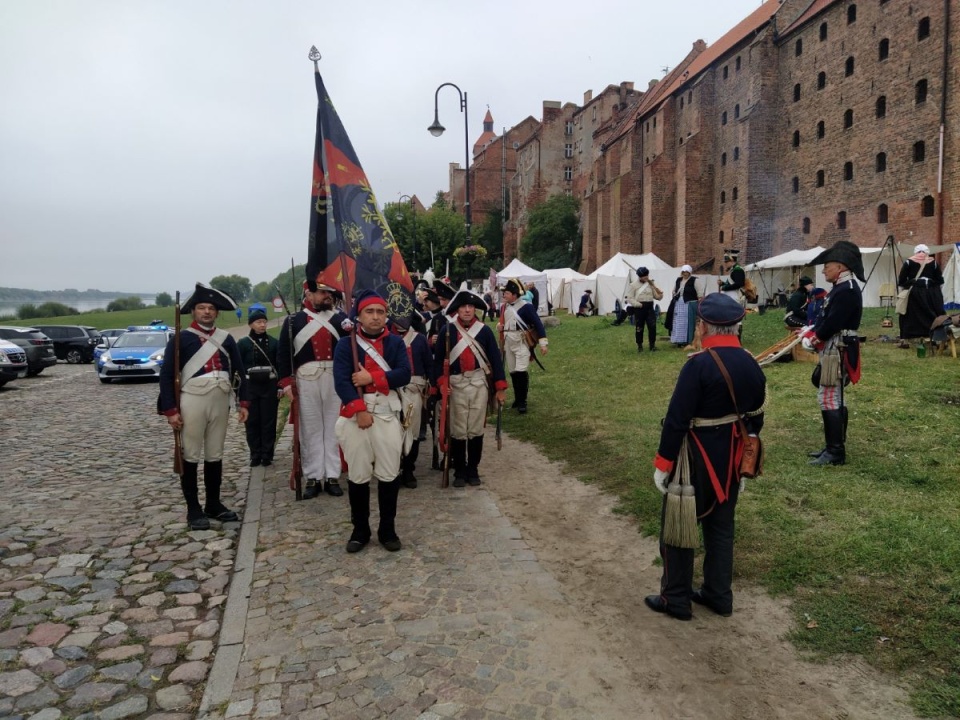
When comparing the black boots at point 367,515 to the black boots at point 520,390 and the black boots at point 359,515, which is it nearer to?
the black boots at point 359,515

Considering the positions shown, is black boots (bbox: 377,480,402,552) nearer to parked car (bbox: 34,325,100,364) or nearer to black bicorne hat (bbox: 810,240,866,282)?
black bicorne hat (bbox: 810,240,866,282)

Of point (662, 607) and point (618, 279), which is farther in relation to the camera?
point (618, 279)

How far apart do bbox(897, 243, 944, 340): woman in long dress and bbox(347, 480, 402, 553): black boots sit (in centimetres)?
1107

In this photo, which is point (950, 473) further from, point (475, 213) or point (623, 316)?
point (475, 213)

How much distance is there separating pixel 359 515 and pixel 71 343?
29.2m

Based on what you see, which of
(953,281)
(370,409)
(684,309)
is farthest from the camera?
(953,281)

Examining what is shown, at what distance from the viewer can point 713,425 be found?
3.84 metres

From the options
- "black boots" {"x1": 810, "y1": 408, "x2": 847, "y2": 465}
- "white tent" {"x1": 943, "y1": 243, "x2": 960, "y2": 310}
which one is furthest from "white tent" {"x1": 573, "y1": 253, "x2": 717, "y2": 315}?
"black boots" {"x1": 810, "y1": 408, "x2": 847, "y2": 465}

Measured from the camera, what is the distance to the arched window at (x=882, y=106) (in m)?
36.2

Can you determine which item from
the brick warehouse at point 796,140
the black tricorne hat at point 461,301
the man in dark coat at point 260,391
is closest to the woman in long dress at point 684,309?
the black tricorne hat at point 461,301

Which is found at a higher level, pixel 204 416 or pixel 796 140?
pixel 796 140

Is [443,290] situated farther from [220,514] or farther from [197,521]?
[197,521]

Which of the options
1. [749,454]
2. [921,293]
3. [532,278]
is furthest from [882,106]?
[749,454]

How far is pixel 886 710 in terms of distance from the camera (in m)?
3.10
